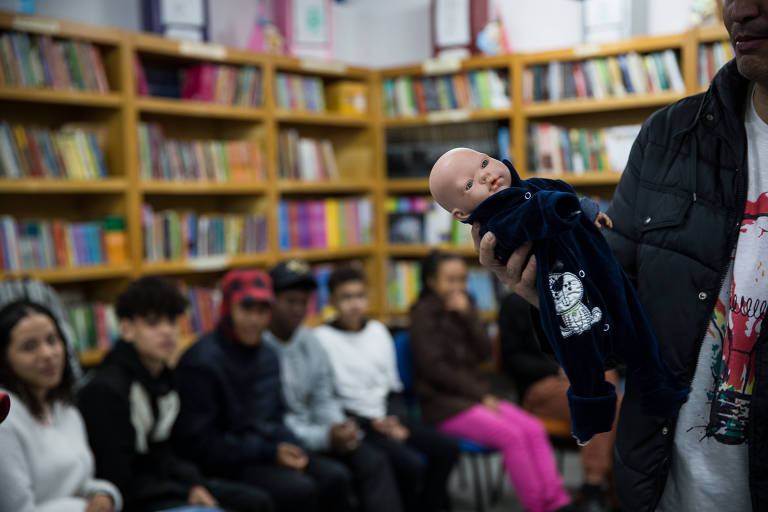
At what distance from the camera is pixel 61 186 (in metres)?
3.31

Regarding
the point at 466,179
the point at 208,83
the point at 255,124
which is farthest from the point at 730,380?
the point at 255,124

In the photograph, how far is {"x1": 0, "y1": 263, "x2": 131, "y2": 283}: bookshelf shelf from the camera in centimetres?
320

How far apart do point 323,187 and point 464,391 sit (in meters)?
1.67

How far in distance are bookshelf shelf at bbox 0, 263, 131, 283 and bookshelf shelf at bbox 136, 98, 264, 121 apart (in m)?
0.81

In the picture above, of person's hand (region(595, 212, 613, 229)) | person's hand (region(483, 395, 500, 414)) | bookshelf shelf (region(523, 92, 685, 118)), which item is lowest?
person's hand (region(483, 395, 500, 414))

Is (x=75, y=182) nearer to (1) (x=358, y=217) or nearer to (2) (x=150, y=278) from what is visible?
(2) (x=150, y=278)

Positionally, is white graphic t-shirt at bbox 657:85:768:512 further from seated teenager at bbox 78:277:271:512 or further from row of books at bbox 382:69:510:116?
row of books at bbox 382:69:510:116

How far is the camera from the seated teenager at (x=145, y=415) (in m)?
2.31

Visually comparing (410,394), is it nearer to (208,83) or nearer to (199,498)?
(199,498)

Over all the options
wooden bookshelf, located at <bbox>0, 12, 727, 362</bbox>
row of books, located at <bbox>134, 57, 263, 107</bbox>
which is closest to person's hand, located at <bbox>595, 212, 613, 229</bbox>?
wooden bookshelf, located at <bbox>0, 12, 727, 362</bbox>

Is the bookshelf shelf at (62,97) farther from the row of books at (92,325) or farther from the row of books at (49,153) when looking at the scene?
the row of books at (92,325)

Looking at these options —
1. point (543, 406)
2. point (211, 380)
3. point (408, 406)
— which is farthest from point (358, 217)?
point (211, 380)

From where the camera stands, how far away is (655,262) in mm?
1062

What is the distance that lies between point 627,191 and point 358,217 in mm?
3616
